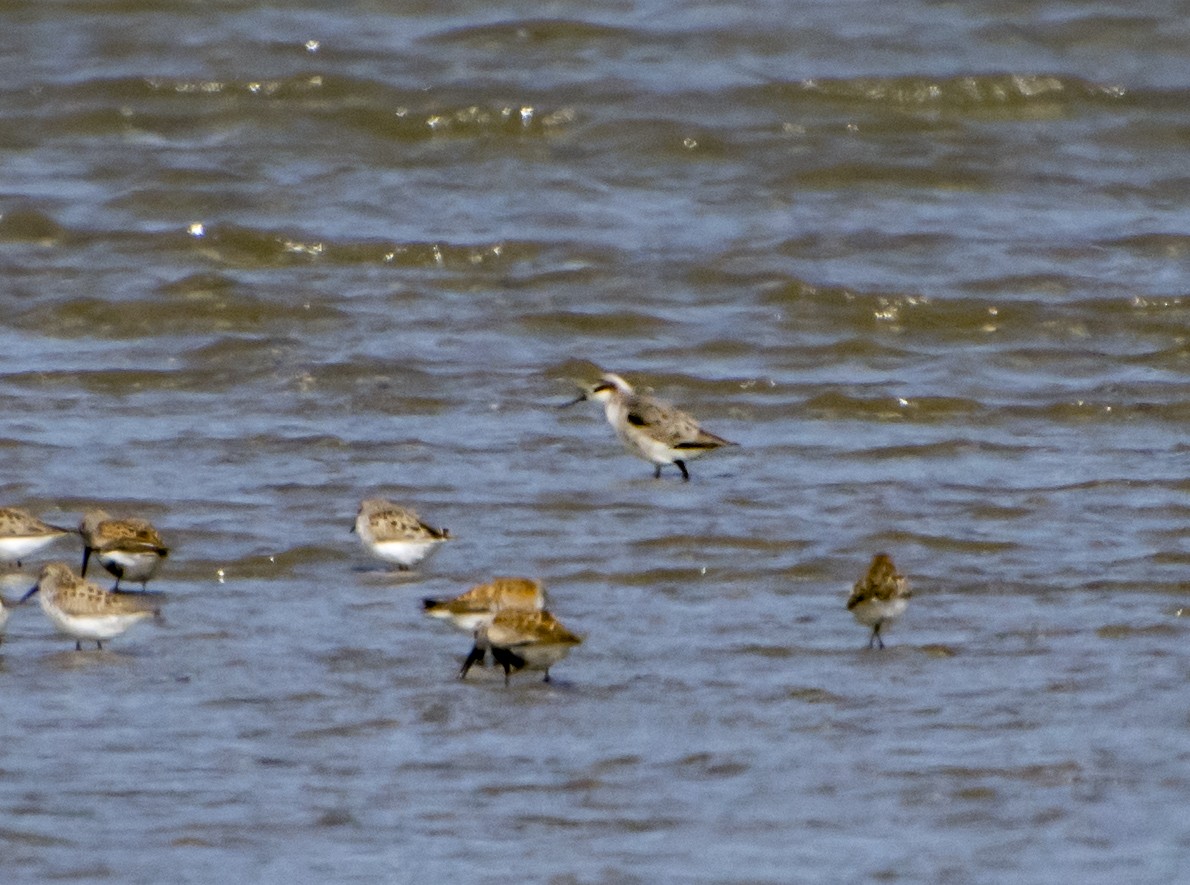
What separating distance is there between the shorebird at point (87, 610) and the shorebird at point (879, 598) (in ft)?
7.77

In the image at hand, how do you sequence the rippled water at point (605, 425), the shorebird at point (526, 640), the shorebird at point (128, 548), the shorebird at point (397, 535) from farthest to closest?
the shorebird at point (397, 535) → the shorebird at point (128, 548) → the shorebird at point (526, 640) → the rippled water at point (605, 425)

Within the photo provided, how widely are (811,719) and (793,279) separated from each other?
7.36 meters

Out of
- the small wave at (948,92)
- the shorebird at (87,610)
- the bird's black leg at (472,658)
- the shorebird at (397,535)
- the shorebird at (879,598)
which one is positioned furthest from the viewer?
the small wave at (948,92)

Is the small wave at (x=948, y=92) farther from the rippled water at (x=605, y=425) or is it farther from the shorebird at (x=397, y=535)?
the shorebird at (x=397, y=535)

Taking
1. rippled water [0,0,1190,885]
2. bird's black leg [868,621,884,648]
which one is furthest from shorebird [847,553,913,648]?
rippled water [0,0,1190,885]

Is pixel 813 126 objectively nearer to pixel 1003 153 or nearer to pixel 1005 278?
pixel 1003 153

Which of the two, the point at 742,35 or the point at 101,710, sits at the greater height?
the point at 742,35

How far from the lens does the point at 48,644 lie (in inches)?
319

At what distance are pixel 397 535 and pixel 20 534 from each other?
143 centimetres

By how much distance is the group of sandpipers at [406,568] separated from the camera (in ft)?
23.9

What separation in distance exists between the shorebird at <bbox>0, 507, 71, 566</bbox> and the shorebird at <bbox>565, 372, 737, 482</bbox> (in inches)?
120

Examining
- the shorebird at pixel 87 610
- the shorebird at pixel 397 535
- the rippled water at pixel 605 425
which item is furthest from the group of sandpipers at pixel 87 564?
the shorebird at pixel 397 535

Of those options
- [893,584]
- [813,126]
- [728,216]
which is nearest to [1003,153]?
[813,126]

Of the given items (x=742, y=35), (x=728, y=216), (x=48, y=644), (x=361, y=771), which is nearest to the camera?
(x=361, y=771)
